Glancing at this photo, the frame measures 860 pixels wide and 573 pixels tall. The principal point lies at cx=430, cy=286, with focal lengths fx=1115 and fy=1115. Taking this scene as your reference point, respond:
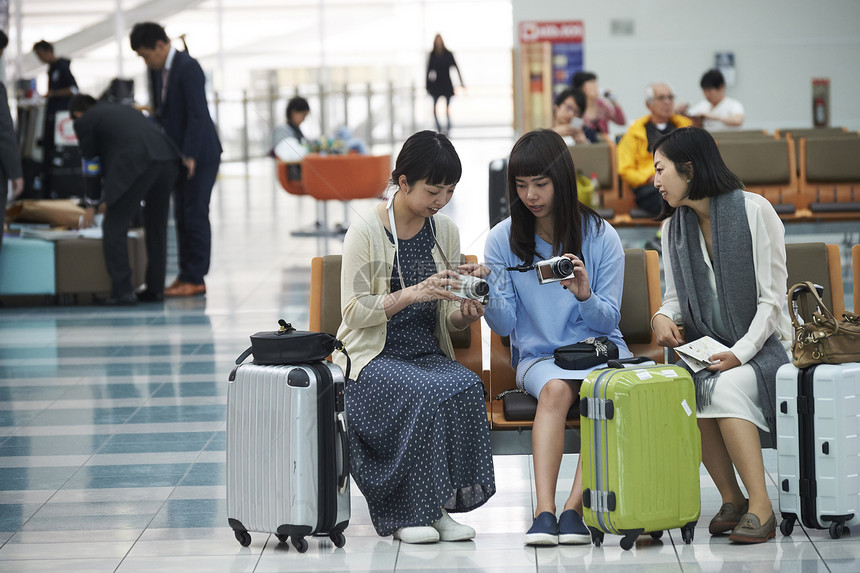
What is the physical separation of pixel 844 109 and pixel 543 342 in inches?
519

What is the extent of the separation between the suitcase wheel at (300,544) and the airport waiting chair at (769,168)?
222 inches

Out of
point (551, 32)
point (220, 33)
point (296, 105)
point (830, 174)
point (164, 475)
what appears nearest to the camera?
point (164, 475)

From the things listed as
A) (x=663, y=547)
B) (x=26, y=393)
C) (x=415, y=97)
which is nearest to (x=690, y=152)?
(x=663, y=547)

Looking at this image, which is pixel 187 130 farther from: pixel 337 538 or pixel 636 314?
pixel 337 538

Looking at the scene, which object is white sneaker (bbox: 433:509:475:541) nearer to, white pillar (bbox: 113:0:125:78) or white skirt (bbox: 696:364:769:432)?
white skirt (bbox: 696:364:769:432)

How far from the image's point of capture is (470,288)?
320 centimetres

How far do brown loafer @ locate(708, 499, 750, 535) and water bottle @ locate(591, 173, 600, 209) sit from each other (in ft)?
14.9

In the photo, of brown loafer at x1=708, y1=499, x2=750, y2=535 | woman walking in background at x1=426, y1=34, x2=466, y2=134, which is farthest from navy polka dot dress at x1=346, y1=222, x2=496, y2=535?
woman walking in background at x1=426, y1=34, x2=466, y2=134

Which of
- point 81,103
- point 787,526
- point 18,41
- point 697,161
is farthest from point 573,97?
point 18,41

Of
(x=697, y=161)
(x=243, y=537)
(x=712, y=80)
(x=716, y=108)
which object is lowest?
(x=243, y=537)

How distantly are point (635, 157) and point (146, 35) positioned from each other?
3.56 m

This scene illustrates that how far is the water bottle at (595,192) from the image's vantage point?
782cm

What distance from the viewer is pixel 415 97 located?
19.7m

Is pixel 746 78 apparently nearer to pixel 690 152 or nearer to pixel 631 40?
pixel 631 40
